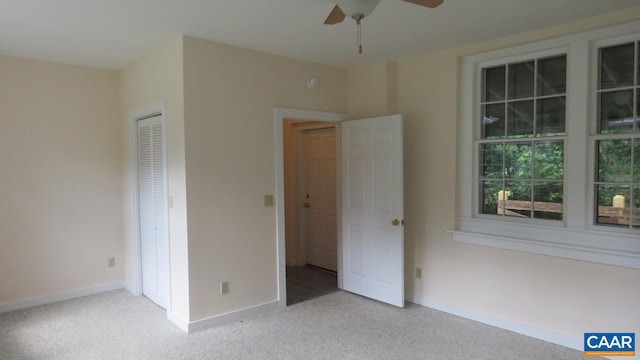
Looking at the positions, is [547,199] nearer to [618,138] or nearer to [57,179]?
[618,138]

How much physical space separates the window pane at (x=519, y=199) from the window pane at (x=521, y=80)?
2.52 ft

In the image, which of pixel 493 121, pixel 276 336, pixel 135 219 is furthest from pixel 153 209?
pixel 493 121

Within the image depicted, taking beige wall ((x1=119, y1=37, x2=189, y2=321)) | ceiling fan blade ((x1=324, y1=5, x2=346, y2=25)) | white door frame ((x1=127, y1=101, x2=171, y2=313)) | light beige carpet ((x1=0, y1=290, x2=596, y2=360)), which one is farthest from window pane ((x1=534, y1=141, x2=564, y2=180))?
white door frame ((x1=127, y1=101, x2=171, y2=313))

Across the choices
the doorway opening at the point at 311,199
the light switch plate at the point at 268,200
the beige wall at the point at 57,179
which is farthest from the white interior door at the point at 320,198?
the beige wall at the point at 57,179

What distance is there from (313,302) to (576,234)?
2479mm

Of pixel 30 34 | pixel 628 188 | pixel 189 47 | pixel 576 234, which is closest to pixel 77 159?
pixel 30 34

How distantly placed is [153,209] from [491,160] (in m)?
3.39

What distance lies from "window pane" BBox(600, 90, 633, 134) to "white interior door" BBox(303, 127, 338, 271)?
2.96 meters

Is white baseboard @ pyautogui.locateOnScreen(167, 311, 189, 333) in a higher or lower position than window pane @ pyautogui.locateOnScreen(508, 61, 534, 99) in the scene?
lower

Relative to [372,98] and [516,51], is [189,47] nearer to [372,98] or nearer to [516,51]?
[372,98]

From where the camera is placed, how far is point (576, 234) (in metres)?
3.06

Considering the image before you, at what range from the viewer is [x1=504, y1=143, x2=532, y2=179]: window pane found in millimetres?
3365

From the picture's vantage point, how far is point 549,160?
128 inches

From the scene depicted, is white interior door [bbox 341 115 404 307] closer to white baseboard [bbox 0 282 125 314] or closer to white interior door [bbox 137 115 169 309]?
white interior door [bbox 137 115 169 309]
